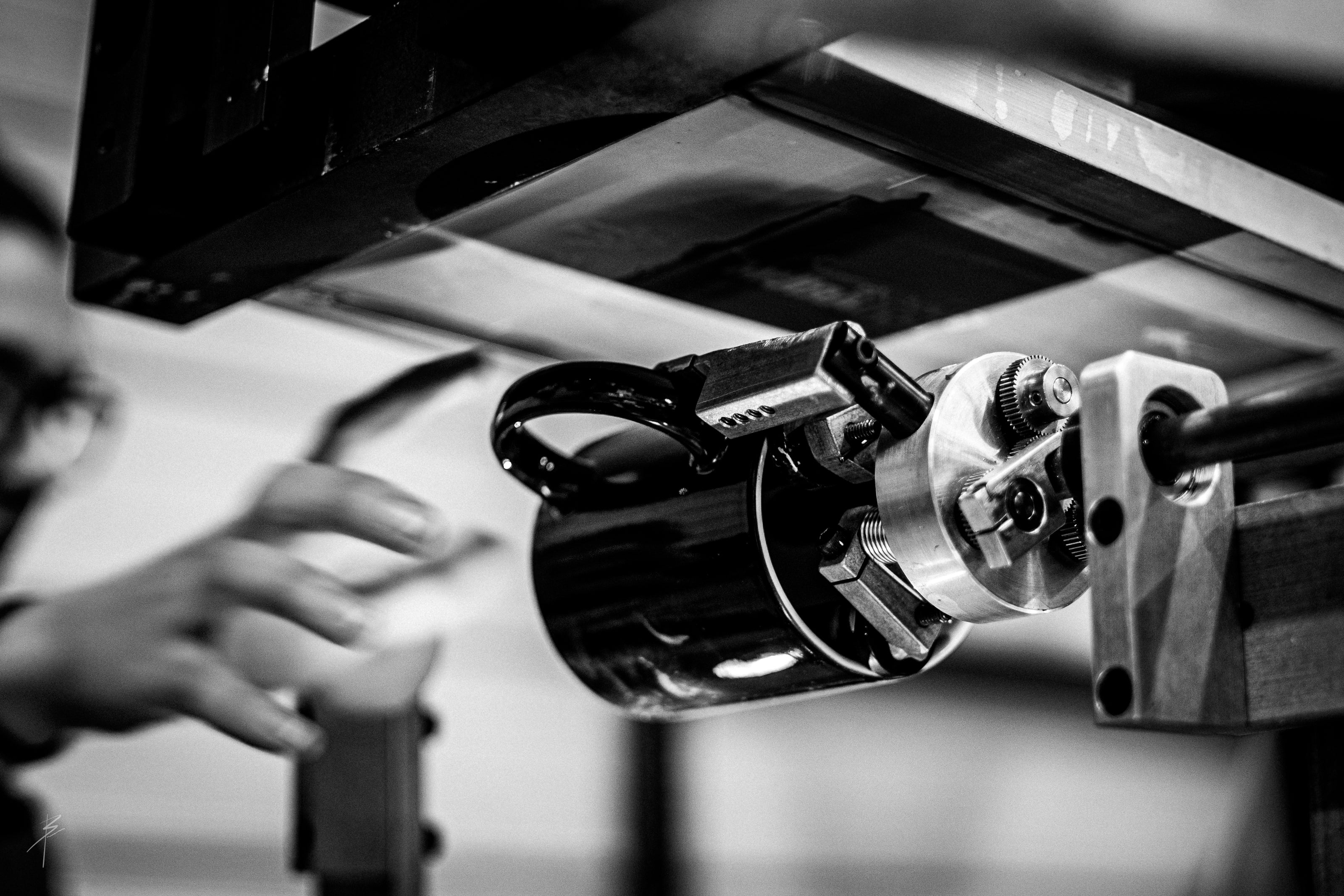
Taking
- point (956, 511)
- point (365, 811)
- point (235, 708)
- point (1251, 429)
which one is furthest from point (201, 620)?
point (1251, 429)

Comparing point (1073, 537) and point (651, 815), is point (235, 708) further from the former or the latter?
point (651, 815)

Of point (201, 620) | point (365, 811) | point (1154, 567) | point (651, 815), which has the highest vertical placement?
point (1154, 567)

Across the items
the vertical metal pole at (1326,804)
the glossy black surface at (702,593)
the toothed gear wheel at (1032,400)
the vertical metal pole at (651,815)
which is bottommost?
the vertical metal pole at (651,815)

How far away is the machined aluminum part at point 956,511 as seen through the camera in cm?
50

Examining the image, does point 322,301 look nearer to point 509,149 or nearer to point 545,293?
point 545,293

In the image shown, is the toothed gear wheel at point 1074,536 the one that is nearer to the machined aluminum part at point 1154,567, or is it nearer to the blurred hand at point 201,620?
the machined aluminum part at point 1154,567

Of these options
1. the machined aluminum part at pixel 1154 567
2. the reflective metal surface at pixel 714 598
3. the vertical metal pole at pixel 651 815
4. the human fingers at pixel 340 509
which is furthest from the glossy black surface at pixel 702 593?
the vertical metal pole at pixel 651 815

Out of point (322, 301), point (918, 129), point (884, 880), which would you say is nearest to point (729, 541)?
point (918, 129)

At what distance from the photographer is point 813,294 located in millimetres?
701

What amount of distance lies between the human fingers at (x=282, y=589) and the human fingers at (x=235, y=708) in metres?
0.06

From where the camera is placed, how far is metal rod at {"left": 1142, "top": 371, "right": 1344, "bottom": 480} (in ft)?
1.35

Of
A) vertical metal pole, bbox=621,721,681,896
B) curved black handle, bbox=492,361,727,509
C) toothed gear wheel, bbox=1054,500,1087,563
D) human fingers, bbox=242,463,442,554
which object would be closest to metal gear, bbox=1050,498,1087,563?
toothed gear wheel, bbox=1054,500,1087,563

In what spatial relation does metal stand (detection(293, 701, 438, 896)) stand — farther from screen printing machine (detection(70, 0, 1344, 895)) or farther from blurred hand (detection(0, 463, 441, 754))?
screen printing machine (detection(70, 0, 1344, 895))

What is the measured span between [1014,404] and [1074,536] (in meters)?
0.05
